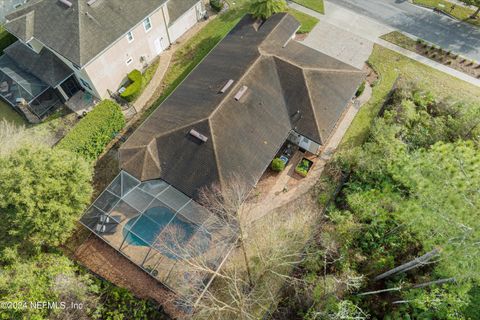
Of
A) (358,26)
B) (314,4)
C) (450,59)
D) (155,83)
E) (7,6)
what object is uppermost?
(450,59)

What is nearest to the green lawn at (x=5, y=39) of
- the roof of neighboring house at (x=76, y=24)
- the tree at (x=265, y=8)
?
the roof of neighboring house at (x=76, y=24)

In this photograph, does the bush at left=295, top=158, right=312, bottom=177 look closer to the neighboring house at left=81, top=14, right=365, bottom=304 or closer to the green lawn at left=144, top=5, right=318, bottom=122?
the neighboring house at left=81, top=14, right=365, bottom=304

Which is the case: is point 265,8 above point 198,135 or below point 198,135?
above

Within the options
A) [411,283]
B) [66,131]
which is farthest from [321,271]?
[66,131]

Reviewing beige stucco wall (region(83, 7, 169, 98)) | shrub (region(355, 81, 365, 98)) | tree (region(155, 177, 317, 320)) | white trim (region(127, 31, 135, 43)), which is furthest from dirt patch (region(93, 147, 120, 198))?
shrub (region(355, 81, 365, 98))

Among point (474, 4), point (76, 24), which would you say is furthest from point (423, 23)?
point (76, 24)

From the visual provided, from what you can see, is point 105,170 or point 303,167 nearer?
point 303,167

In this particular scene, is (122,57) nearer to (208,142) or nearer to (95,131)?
(95,131)
